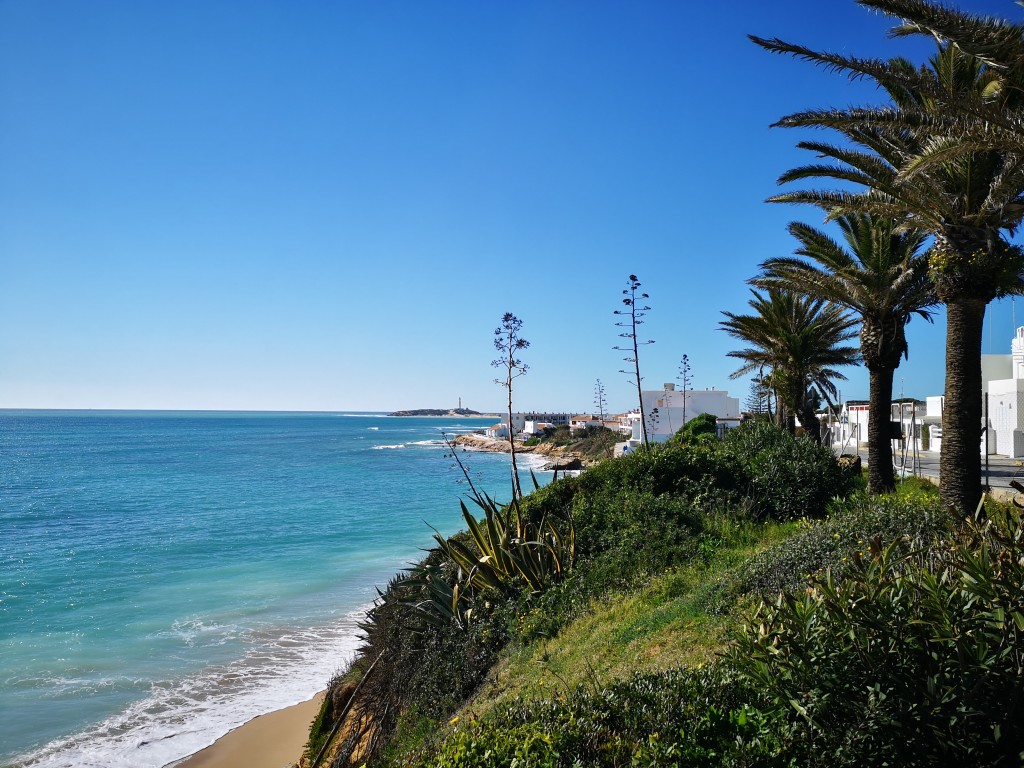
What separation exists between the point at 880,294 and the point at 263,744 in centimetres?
1346

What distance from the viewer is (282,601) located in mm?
17359

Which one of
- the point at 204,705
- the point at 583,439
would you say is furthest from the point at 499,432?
the point at 204,705

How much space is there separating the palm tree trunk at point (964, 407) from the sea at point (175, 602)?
6933 mm

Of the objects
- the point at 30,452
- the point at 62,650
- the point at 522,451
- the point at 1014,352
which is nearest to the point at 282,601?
the point at 62,650

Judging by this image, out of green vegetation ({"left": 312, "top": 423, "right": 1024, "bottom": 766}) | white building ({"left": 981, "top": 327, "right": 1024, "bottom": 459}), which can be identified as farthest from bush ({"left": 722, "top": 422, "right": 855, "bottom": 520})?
white building ({"left": 981, "top": 327, "right": 1024, "bottom": 459})

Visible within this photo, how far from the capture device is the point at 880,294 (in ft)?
44.0

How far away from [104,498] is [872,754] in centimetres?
4277

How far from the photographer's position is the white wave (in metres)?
9.61

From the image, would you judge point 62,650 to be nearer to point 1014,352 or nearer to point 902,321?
point 902,321

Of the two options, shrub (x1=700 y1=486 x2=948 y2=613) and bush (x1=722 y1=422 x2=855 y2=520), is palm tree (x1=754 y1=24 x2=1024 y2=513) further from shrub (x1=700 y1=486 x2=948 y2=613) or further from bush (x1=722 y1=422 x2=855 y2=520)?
bush (x1=722 y1=422 x2=855 y2=520)

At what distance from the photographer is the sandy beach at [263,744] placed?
9227mm

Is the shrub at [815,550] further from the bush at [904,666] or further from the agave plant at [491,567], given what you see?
the agave plant at [491,567]

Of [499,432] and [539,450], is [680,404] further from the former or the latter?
[499,432]

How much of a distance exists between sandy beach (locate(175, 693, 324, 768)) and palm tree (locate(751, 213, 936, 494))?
438 inches
